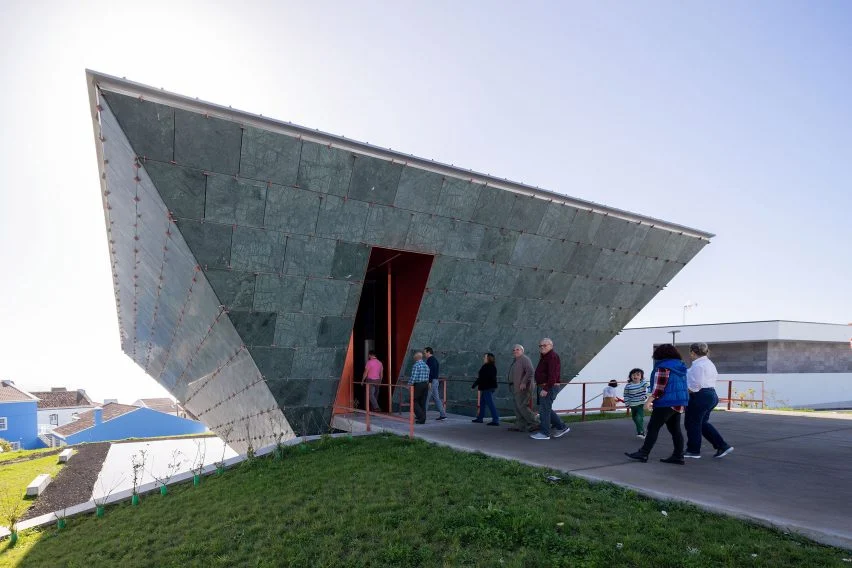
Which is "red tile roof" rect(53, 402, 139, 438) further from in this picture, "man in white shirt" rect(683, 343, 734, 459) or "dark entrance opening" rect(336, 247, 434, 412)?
"man in white shirt" rect(683, 343, 734, 459)

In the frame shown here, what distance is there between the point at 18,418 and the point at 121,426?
10.3 meters

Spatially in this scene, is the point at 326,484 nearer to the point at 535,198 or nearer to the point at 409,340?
the point at 409,340

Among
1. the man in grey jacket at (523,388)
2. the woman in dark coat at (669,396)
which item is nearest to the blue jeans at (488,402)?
the man in grey jacket at (523,388)

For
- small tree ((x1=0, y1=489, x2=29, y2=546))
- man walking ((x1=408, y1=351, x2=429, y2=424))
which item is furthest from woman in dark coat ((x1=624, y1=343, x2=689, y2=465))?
small tree ((x1=0, y1=489, x2=29, y2=546))

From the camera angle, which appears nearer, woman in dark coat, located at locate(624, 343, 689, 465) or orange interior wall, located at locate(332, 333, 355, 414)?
woman in dark coat, located at locate(624, 343, 689, 465)

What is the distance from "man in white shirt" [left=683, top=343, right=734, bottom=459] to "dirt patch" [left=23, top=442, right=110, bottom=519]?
11.8 metres

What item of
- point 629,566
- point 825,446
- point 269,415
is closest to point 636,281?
point 825,446

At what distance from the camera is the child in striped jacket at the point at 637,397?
9.85 m

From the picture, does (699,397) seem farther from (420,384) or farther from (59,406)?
(59,406)

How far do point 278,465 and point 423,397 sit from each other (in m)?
3.35

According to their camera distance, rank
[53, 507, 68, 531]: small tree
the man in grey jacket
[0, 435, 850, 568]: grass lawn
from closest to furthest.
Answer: [0, 435, 850, 568]: grass lawn, [53, 507, 68, 531]: small tree, the man in grey jacket

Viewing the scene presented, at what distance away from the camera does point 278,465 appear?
8.46 metres

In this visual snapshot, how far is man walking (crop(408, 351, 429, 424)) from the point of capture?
34.6 feet

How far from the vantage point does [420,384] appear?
10.7 m
